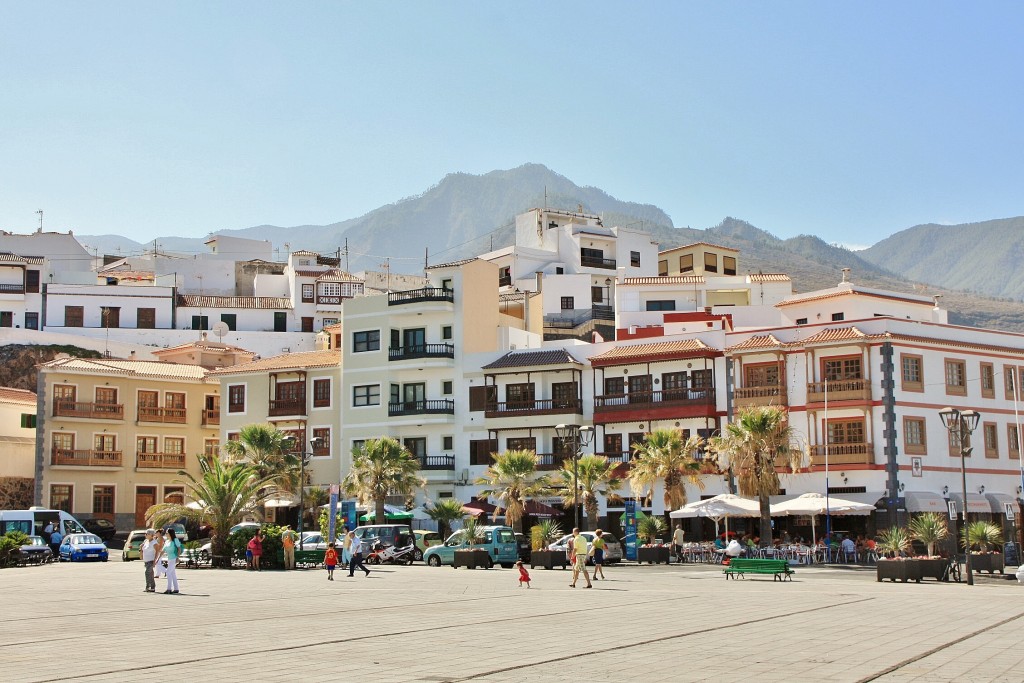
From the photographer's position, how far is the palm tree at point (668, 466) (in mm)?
51125

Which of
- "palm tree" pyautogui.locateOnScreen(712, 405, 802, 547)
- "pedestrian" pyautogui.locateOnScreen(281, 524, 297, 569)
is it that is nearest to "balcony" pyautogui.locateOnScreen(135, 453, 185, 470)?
"pedestrian" pyautogui.locateOnScreen(281, 524, 297, 569)

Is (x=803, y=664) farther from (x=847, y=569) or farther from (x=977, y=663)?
(x=847, y=569)

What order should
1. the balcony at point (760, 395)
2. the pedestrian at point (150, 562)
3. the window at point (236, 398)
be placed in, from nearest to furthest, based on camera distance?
1. the pedestrian at point (150, 562)
2. the balcony at point (760, 395)
3. the window at point (236, 398)

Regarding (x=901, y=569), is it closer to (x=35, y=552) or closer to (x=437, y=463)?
(x=35, y=552)

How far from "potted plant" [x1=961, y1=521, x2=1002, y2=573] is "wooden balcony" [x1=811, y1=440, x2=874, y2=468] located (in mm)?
8490

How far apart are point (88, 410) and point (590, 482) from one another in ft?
106

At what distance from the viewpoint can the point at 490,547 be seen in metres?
44.9

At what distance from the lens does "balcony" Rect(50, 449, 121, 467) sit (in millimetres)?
67438

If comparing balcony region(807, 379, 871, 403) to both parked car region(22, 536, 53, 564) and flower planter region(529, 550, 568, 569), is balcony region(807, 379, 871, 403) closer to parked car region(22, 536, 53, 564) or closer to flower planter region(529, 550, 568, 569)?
flower planter region(529, 550, 568, 569)

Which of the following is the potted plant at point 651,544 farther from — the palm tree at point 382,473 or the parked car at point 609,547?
the palm tree at point 382,473

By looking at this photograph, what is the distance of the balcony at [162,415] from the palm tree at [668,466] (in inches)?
1247

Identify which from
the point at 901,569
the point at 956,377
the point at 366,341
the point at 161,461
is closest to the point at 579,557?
the point at 901,569

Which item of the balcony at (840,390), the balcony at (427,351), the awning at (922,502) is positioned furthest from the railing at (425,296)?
the awning at (922,502)

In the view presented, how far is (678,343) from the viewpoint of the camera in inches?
2271
